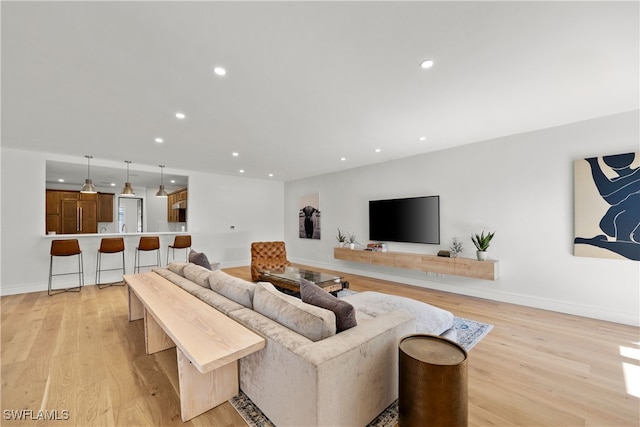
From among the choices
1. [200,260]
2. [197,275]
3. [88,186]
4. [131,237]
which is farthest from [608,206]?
[131,237]

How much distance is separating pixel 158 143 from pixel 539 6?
15.4 ft

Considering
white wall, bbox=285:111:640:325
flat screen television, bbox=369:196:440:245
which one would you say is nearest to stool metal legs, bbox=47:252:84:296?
flat screen television, bbox=369:196:440:245

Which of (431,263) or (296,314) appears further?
(431,263)

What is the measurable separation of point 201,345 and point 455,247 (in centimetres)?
429

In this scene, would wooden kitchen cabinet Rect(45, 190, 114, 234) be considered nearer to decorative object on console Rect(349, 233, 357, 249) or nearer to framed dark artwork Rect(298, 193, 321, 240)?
framed dark artwork Rect(298, 193, 321, 240)

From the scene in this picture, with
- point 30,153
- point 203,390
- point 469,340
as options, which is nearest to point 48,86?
point 203,390

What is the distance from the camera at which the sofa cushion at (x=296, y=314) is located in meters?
1.56

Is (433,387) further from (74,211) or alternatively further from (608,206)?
(74,211)

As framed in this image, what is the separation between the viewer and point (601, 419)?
1685 mm

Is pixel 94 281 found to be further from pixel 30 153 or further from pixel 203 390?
pixel 203 390

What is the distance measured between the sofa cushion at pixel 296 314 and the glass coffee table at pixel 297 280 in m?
1.87

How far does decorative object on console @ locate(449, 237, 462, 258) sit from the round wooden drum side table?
10.7 feet

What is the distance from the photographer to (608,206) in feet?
10.5

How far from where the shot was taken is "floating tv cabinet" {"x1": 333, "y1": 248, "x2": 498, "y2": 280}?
3923 millimetres
